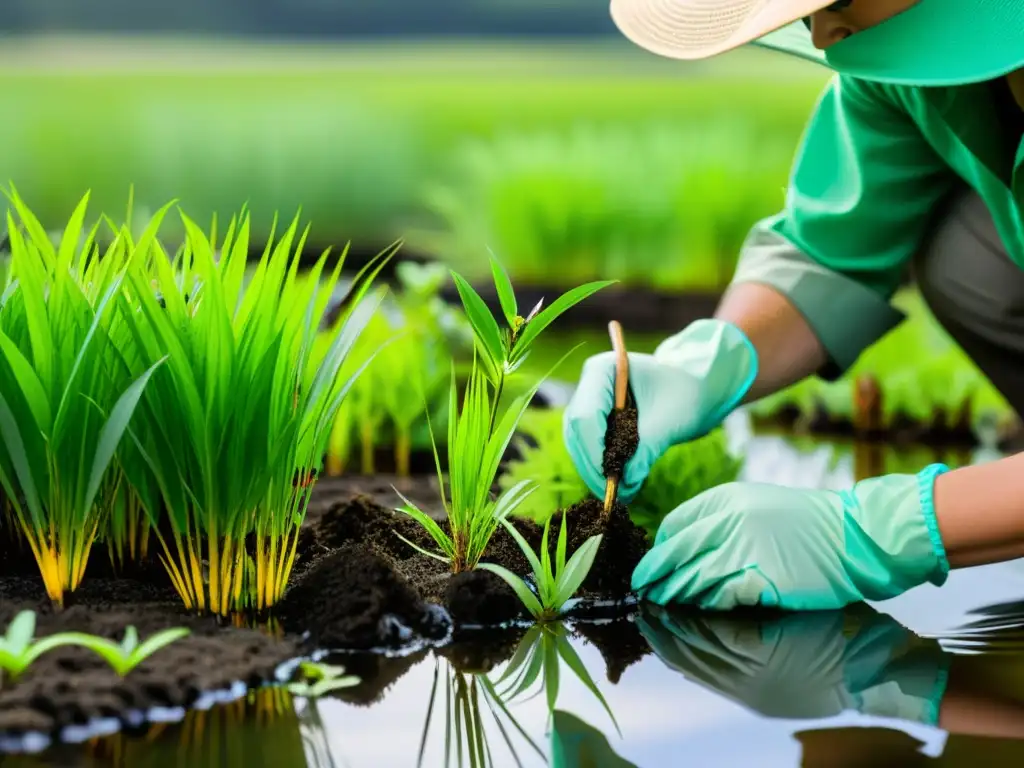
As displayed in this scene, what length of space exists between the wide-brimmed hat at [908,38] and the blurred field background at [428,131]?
1.42m

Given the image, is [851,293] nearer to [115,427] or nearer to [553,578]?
[553,578]

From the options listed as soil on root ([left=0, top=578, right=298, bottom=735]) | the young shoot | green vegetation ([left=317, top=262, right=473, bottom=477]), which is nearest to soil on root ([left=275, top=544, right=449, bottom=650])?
soil on root ([left=0, top=578, right=298, bottom=735])

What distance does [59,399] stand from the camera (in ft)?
3.48

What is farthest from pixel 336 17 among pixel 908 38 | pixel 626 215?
pixel 908 38

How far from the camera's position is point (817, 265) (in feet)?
5.62

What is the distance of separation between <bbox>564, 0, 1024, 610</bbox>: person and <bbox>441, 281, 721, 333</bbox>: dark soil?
168cm

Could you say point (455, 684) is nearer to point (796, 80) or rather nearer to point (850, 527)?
point (850, 527)

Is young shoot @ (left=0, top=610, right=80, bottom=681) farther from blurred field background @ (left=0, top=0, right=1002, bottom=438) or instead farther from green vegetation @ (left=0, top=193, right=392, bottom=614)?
blurred field background @ (left=0, top=0, right=1002, bottom=438)

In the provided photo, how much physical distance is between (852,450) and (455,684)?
5.18 feet

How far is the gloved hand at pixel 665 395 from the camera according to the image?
4.48 ft

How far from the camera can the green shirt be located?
160 centimetres

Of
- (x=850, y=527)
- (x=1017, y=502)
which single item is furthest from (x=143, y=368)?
(x=1017, y=502)

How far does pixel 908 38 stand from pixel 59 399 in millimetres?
932

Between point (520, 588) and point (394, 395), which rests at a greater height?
point (394, 395)
